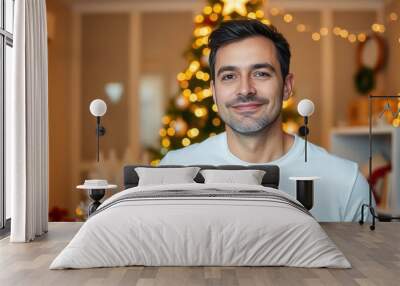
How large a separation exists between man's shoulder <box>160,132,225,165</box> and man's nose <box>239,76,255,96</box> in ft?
1.93

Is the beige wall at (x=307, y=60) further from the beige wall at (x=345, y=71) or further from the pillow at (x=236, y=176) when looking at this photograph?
the pillow at (x=236, y=176)

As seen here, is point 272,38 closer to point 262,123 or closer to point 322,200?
point 262,123

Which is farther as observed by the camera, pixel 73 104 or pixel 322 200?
pixel 73 104

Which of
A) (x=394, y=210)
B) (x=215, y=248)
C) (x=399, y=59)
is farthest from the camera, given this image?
(x=399, y=59)

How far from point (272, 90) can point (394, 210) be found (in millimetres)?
1961

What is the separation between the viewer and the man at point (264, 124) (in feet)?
20.4

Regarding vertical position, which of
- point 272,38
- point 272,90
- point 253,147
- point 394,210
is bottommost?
point 394,210

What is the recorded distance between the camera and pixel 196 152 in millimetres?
6641

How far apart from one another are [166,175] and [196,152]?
110cm

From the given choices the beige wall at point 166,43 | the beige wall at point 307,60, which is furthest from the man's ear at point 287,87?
the beige wall at point 166,43

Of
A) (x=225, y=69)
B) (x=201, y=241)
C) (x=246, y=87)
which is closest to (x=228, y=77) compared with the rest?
(x=225, y=69)

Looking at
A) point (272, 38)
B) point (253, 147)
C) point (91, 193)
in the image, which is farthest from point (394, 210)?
point (91, 193)

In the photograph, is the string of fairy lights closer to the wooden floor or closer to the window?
the window

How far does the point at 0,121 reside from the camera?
222 inches
